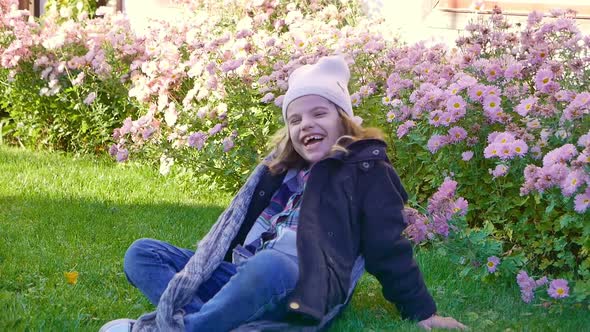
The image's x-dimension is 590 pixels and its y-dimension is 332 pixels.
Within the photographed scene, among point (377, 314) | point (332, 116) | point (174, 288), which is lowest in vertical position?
point (377, 314)

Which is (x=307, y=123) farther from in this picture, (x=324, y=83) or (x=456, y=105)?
(x=456, y=105)

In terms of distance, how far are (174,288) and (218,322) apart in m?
0.18

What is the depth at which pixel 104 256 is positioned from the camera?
421 cm

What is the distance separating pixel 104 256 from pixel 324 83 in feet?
4.78

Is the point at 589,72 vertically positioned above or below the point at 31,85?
above

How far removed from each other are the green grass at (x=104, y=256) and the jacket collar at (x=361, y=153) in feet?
1.86

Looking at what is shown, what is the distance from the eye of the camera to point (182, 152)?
18.9ft

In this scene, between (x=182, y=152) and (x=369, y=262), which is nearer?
(x=369, y=262)

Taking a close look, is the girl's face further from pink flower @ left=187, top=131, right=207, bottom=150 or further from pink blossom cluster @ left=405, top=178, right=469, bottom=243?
pink flower @ left=187, top=131, right=207, bottom=150

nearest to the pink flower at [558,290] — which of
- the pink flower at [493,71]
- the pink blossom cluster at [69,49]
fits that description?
the pink flower at [493,71]

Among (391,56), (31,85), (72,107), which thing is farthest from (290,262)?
(31,85)

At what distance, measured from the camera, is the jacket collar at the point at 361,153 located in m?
3.17

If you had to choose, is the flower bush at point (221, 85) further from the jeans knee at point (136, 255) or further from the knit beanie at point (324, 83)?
the jeans knee at point (136, 255)

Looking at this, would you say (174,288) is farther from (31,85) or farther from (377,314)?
(31,85)
